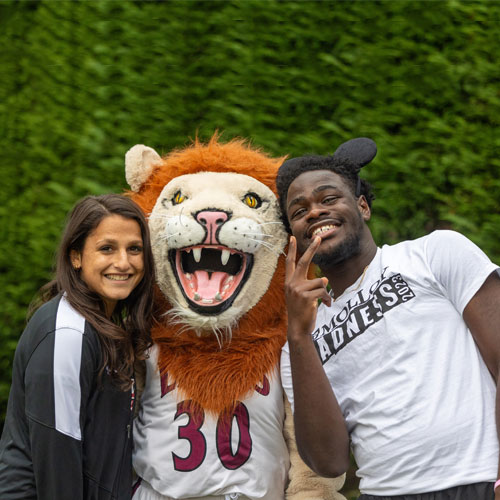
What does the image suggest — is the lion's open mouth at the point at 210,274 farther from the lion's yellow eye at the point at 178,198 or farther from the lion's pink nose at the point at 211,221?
the lion's yellow eye at the point at 178,198

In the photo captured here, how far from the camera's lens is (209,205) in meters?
2.77

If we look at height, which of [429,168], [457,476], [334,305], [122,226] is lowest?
[457,476]

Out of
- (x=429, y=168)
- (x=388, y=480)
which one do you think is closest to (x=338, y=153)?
(x=429, y=168)

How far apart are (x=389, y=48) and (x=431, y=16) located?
0.27 meters

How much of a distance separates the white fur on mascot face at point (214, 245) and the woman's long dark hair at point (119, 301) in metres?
0.16

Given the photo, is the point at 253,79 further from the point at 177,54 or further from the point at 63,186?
the point at 63,186

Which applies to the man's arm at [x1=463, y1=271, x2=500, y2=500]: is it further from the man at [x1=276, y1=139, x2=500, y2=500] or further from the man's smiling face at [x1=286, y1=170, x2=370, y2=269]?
the man's smiling face at [x1=286, y1=170, x2=370, y2=269]

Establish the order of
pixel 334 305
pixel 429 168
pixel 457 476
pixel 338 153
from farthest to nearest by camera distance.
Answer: pixel 429 168 → pixel 338 153 → pixel 334 305 → pixel 457 476

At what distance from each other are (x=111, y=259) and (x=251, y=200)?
707mm

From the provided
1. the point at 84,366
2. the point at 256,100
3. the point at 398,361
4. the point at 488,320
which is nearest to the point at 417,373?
the point at 398,361

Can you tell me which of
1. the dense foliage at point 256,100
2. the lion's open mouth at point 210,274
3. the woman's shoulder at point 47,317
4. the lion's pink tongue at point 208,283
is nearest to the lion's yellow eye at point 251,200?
the lion's open mouth at point 210,274

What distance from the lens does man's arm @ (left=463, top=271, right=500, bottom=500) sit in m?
2.10

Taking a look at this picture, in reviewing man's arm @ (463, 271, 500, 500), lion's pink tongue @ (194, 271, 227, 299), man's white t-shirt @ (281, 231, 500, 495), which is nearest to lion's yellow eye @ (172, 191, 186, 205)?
lion's pink tongue @ (194, 271, 227, 299)

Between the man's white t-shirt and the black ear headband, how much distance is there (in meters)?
0.45
